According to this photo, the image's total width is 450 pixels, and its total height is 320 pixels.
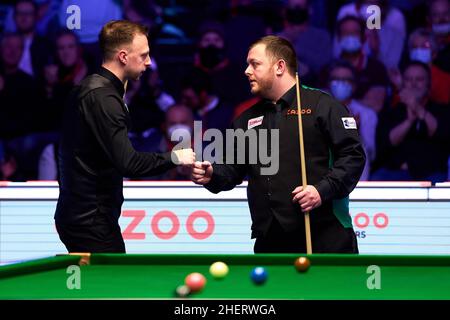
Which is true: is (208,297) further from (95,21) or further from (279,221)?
(95,21)

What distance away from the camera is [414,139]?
816cm

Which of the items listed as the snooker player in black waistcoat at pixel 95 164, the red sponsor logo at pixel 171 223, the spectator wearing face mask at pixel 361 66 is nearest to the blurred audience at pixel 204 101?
the spectator wearing face mask at pixel 361 66

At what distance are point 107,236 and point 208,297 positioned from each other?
4.68ft

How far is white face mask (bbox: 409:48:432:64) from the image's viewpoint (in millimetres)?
8391

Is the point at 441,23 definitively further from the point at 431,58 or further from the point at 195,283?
the point at 195,283

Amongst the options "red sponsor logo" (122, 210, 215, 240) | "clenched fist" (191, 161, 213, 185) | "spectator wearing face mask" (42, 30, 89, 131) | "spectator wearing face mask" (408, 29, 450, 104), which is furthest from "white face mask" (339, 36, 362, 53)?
"clenched fist" (191, 161, 213, 185)

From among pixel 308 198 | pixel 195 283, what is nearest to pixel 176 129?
pixel 308 198

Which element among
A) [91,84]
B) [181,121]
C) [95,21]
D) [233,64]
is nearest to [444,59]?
[233,64]

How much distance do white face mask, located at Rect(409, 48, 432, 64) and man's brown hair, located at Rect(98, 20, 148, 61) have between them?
3.92 meters

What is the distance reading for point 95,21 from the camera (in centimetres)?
881

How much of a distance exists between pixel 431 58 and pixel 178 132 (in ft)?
7.62

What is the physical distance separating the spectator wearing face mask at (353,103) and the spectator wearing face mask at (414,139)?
0.07m

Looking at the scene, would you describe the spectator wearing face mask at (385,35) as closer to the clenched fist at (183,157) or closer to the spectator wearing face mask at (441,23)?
the spectator wearing face mask at (441,23)

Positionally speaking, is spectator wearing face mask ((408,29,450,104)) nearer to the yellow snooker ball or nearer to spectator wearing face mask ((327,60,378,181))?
spectator wearing face mask ((327,60,378,181))
